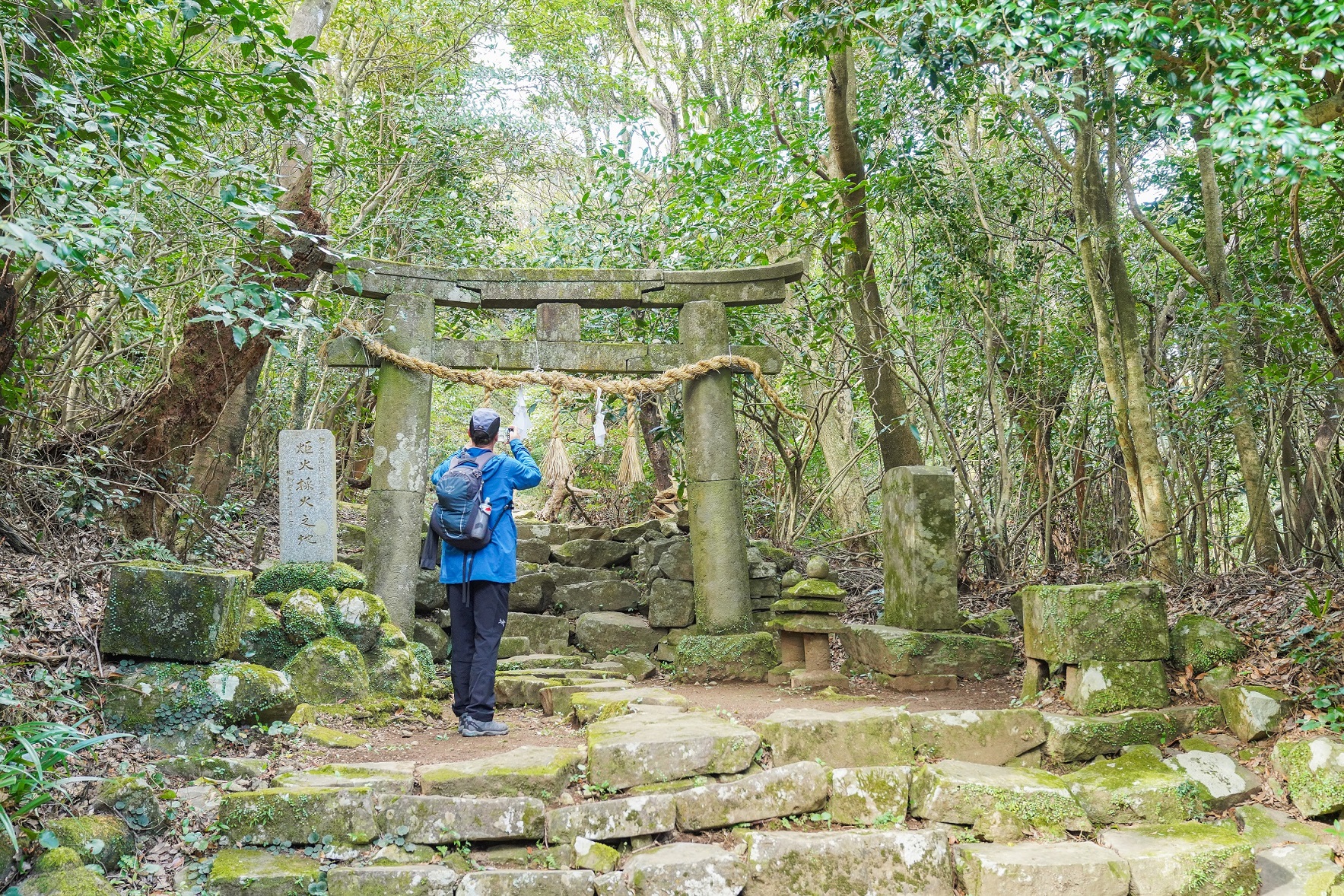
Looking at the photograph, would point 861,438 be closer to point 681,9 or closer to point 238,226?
point 681,9

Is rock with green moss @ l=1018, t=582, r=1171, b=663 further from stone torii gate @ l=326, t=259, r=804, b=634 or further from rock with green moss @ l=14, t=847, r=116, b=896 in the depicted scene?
rock with green moss @ l=14, t=847, r=116, b=896

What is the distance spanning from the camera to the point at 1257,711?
14.2 feet

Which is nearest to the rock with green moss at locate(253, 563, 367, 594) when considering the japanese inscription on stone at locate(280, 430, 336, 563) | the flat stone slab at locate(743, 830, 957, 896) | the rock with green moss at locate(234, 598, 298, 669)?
the japanese inscription on stone at locate(280, 430, 336, 563)

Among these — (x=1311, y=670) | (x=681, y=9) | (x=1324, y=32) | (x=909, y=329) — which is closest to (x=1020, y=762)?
(x=1311, y=670)

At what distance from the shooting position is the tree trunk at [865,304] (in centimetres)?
830

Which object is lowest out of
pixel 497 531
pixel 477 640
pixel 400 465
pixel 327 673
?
pixel 327 673

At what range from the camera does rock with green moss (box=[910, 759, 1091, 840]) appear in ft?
12.6

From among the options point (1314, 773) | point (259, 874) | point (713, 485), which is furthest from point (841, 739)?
point (713, 485)

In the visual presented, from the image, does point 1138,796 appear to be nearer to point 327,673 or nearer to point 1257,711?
point 1257,711

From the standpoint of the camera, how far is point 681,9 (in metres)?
14.7

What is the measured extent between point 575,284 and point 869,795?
15.7ft

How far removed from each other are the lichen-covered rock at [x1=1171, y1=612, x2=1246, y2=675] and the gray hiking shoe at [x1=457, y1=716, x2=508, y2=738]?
3692 mm

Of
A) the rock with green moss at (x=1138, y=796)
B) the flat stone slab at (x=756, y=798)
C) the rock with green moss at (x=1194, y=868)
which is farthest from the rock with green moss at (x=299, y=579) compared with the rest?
the rock with green moss at (x=1194, y=868)

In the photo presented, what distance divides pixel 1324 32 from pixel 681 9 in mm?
12839
